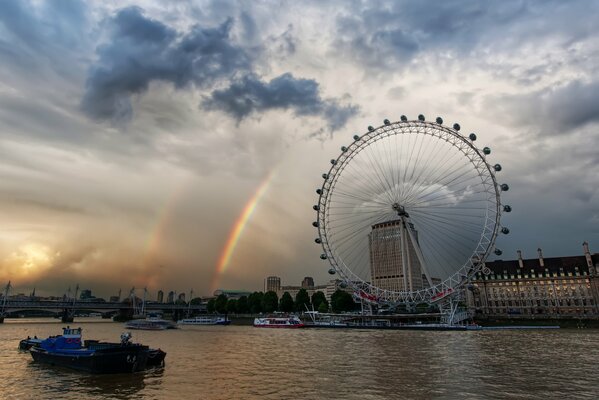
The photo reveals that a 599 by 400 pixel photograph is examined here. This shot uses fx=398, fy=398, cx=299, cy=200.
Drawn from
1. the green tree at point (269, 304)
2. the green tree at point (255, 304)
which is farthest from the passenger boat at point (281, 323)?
the green tree at point (255, 304)

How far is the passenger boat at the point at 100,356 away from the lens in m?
30.3

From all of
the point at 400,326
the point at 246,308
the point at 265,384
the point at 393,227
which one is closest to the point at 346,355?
the point at 265,384

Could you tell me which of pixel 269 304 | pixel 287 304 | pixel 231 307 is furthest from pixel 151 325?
pixel 231 307

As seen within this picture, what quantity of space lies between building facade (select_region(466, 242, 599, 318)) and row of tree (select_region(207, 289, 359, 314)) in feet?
132

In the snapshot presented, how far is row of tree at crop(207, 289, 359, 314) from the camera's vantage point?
13350cm

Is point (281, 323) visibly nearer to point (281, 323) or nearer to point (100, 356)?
point (281, 323)

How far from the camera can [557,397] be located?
20.9 metres

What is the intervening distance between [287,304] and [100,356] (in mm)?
124176

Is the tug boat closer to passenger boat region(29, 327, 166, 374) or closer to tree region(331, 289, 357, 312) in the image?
tree region(331, 289, 357, 312)

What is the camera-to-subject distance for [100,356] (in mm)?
30172

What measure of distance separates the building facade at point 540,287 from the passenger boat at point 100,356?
108818 mm

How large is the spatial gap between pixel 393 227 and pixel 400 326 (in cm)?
3957

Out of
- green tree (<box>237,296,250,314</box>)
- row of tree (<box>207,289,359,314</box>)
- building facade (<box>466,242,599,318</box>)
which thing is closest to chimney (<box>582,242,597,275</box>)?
building facade (<box>466,242,599,318</box>)

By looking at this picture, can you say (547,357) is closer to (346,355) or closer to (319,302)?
(346,355)
